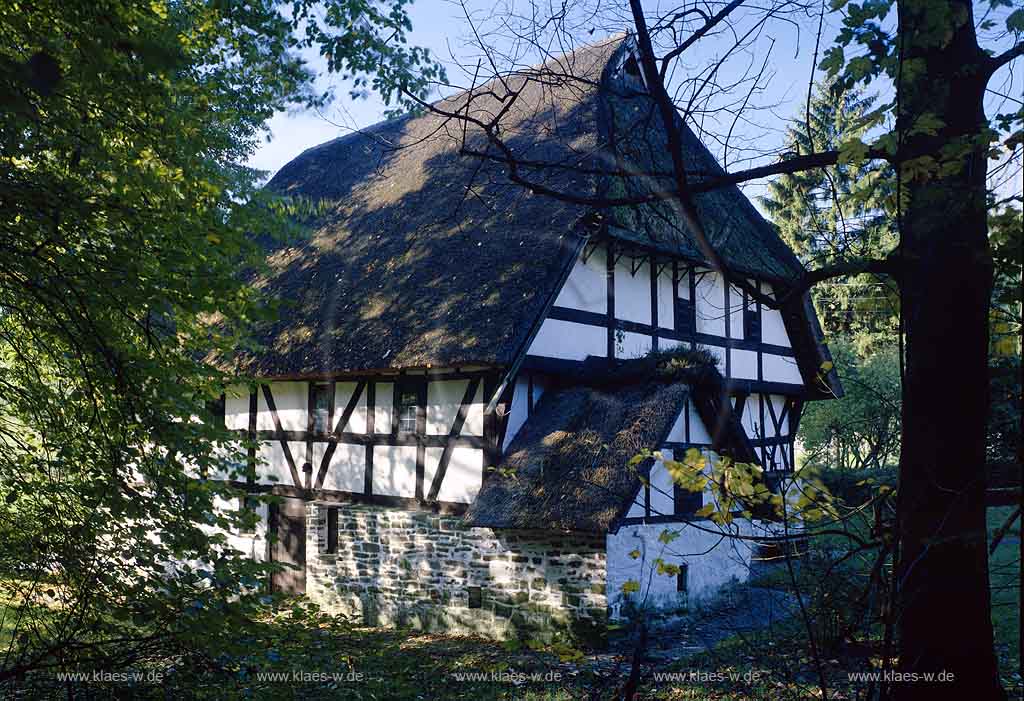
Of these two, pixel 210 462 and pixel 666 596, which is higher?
pixel 210 462

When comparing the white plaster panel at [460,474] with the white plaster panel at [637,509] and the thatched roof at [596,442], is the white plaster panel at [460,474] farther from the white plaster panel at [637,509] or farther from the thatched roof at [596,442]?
the white plaster panel at [637,509]

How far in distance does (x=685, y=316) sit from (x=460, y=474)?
4443mm

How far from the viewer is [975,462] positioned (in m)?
3.71

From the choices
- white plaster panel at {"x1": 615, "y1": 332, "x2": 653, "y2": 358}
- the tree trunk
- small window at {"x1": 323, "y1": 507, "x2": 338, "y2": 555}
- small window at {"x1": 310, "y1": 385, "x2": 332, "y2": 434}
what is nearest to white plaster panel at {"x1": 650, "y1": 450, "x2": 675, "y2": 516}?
white plaster panel at {"x1": 615, "y1": 332, "x2": 653, "y2": 358}

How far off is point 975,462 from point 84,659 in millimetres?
4131

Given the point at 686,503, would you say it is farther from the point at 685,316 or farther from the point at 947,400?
the point at 947,400

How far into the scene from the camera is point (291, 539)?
507 inches

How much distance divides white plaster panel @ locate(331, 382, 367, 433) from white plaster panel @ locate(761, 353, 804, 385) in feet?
22.2

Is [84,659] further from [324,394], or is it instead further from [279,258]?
[279,258]

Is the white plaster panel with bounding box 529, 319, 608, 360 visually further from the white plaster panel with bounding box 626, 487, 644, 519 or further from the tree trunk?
the tree trunk

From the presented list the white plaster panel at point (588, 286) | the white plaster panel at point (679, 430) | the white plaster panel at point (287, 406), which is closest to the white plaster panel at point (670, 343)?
the white plaster panel at point (588, 286)

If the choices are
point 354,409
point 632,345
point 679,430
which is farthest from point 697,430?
point 354,409

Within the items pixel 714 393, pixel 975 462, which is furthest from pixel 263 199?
pixel 714 393

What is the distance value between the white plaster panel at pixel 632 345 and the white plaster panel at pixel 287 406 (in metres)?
4.80
